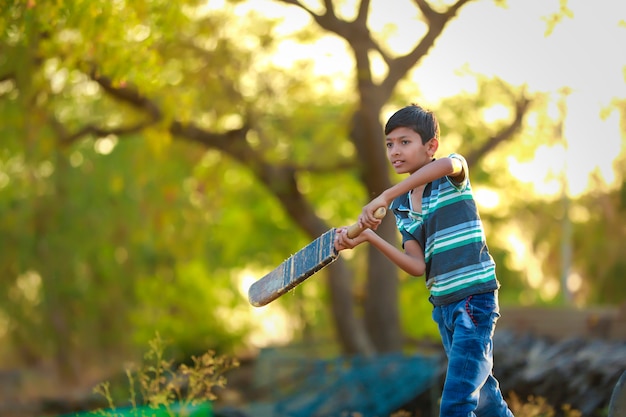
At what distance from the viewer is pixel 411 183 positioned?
11.1ft

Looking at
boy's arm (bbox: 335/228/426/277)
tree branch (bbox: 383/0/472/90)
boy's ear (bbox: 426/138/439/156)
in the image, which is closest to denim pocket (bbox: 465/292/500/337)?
boy's arm (bbox: 335/228/426/277)

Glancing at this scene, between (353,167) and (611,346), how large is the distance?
4.67 m

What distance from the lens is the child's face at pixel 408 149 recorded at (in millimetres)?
3633

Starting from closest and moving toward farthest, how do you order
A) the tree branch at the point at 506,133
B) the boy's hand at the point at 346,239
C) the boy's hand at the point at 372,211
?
the boy's hand at the point at 372,211
the boy's hand at the point at 346,239
the tree branch at the point at 506,133

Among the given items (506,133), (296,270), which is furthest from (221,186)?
(296,270)

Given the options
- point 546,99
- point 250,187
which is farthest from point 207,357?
point 250,187

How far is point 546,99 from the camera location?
12477 millimetres

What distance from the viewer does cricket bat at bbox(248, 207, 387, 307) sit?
142 inches

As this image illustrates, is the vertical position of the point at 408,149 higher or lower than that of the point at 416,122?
lower

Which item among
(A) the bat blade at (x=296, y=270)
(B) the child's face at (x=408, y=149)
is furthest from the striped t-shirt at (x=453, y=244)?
(A) the bat blade at (x=296, y=270)

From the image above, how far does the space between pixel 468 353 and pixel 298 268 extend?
742 millimetres

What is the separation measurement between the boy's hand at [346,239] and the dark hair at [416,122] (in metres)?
0.42

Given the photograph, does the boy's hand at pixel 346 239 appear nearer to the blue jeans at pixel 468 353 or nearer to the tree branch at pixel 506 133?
the blue jeans at pixel 468 353

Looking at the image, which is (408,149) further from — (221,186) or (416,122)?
(221,186)
